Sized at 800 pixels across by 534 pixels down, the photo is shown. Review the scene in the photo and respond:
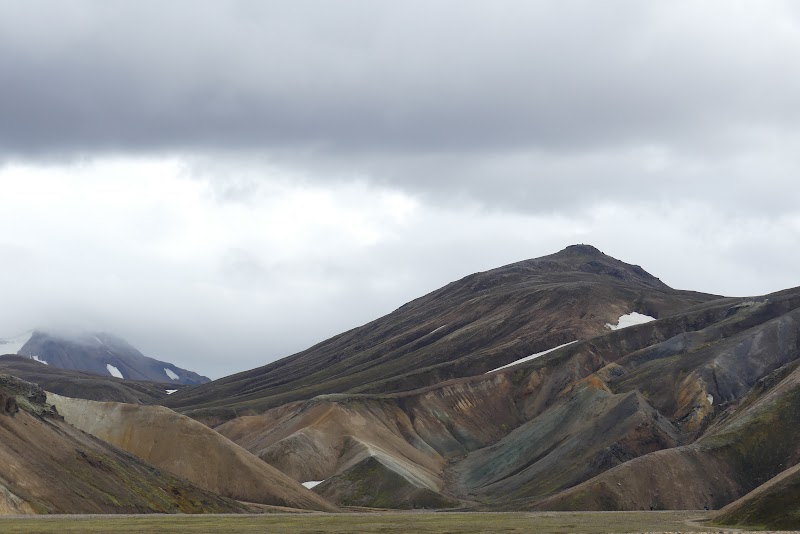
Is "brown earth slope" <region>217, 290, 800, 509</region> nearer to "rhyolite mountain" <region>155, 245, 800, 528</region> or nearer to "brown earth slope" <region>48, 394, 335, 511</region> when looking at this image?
"rhyolite mountain" <region>155, 245, 800, 528</region>

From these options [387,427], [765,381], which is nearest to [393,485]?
[387,427]

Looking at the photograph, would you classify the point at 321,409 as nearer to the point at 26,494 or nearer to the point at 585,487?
the point at 585,487

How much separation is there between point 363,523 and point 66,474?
2724 centimetres

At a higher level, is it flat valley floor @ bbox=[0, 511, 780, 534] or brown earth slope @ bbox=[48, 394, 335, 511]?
brown earth slope @ bbox=[48, 394, 335, 511]

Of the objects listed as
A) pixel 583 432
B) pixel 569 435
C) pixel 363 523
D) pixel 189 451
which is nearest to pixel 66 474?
pixel 363 523

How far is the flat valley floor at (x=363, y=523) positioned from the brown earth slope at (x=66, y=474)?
5.82 metres

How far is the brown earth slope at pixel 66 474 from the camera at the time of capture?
92.7m

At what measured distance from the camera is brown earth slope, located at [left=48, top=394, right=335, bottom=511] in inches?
5037

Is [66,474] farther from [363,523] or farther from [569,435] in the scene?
[569,435]

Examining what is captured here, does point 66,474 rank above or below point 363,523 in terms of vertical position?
above

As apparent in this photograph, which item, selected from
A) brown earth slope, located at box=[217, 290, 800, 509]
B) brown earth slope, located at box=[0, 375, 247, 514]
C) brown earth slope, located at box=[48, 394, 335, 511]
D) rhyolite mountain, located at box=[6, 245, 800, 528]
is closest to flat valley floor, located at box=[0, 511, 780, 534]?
brown earth slope, located at box=[0, 375, 247, 514]

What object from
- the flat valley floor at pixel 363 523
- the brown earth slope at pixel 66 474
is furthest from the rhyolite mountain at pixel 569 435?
the brown earth slope at pixel 66 474

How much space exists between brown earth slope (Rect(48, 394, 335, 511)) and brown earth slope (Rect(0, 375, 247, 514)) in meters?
13.4

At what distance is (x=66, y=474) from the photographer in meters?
98.2
